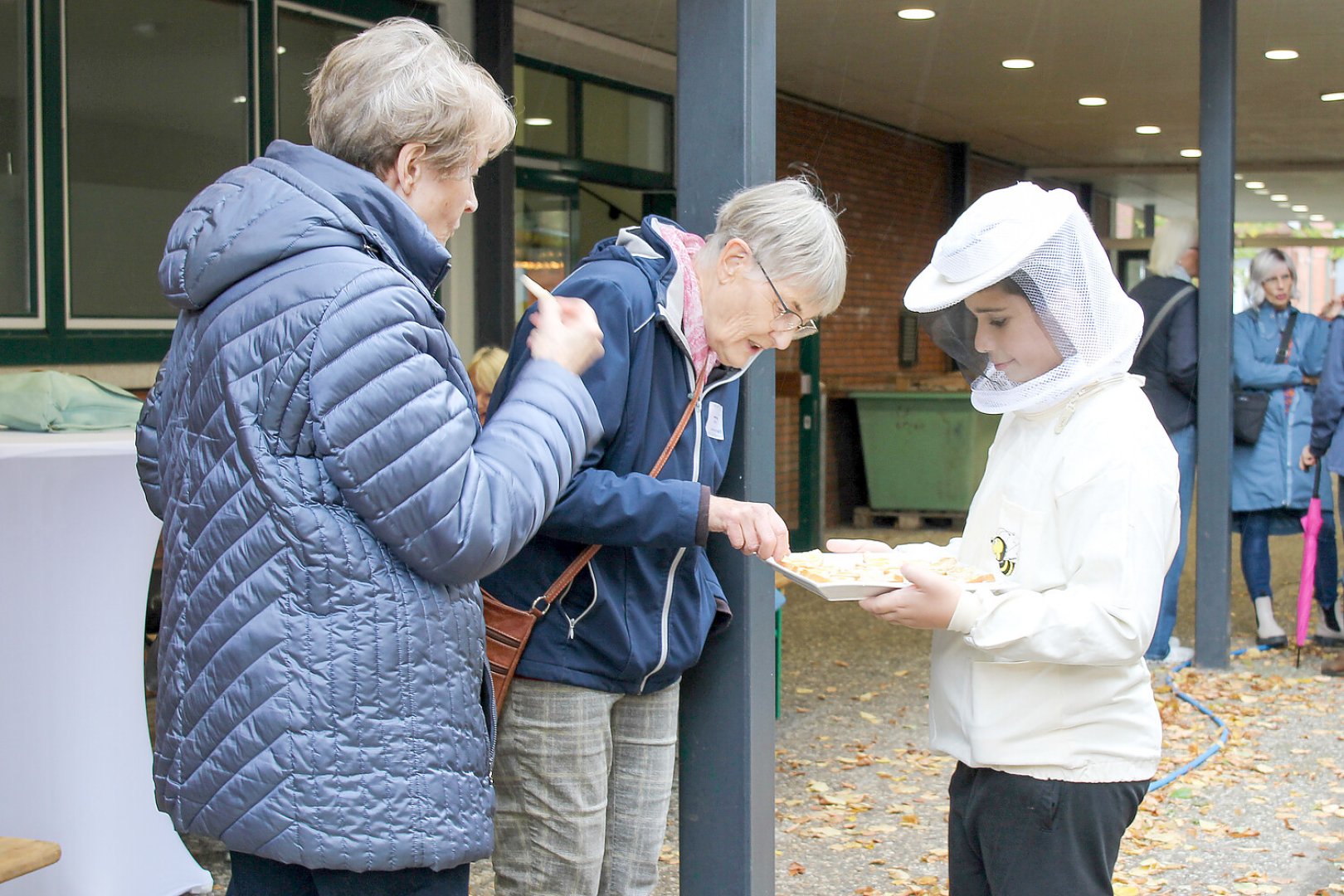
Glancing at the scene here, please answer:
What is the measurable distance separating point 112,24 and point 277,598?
4.87m

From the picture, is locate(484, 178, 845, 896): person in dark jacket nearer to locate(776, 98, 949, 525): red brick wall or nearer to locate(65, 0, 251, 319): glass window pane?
locate(65, 0, 251, 319): glass window pane

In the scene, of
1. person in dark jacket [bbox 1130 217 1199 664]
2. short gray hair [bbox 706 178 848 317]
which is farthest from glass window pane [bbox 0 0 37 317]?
person in dark jacket [bbox 1130 217 1199 664]

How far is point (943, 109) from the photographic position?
13.3 metres

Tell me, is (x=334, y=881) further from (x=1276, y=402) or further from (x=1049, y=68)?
(x=1049, y=68)

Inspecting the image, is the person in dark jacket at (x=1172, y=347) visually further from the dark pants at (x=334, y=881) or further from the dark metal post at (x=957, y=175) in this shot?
the dark metal post at (x=957, y=175)

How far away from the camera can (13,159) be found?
215 inches

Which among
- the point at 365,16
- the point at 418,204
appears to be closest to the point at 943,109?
the point at 365,16

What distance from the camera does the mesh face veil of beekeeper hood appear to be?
2207 mm

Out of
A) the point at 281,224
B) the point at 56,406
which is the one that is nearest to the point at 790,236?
the point at 281,224

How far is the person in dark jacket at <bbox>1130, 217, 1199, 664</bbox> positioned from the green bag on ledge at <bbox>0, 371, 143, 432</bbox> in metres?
5.04

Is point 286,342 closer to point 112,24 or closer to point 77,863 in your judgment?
point 77,863

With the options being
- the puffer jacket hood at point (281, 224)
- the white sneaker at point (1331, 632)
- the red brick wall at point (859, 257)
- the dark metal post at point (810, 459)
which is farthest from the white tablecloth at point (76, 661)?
the dark metal post at point (810, 459)

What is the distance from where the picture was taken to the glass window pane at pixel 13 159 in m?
5.38

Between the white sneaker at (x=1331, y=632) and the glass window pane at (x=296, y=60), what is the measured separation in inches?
236
